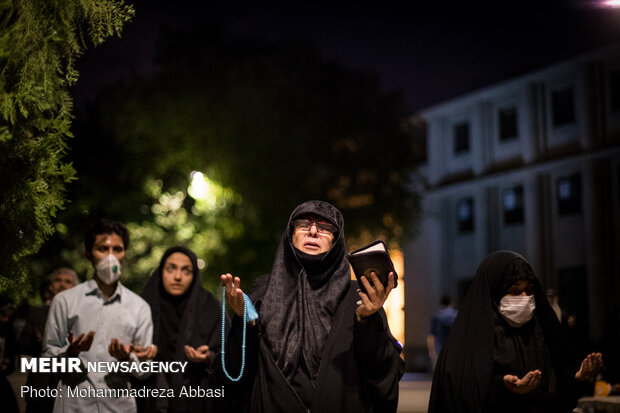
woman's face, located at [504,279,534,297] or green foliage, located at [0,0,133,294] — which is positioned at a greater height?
green foliage, located at [0,0,133,294]

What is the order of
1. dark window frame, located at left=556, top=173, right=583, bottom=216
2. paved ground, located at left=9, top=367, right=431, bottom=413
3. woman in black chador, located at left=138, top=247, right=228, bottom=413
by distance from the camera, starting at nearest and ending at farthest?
woman in black chador, located at left=138, top=247, right=228, bottom=413 < paved ground, located at left=9, top=367, right=431, bottom=413 < dark window frame, located at left=556, top=173, right=583, bottom=216

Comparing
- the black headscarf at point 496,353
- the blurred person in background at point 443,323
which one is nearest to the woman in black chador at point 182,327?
the black headscarf at point 496,353

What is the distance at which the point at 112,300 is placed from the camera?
609cm

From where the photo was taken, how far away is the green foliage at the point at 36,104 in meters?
4.64

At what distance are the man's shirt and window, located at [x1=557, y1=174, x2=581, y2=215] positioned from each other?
2704 centimetres

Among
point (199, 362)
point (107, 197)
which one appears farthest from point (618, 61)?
point (199, 362)

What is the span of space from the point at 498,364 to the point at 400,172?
22638 mm

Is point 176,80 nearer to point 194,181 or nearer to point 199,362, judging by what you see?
point 194,181

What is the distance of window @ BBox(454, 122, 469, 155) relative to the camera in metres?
36.2

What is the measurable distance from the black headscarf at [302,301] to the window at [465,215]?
31.1m

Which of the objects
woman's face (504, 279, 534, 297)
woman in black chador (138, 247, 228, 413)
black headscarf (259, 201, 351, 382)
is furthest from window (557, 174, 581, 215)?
black headscarf (259, 201, 351, 382)

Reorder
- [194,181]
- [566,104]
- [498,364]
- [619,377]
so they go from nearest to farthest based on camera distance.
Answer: [498,364] → [619,377] → [194,181] → [566,104]

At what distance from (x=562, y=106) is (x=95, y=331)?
1131 inches

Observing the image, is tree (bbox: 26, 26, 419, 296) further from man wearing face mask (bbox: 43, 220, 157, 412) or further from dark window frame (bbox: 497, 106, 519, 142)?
man wearing face mask (bbox: 43, 220, 157, 412)
